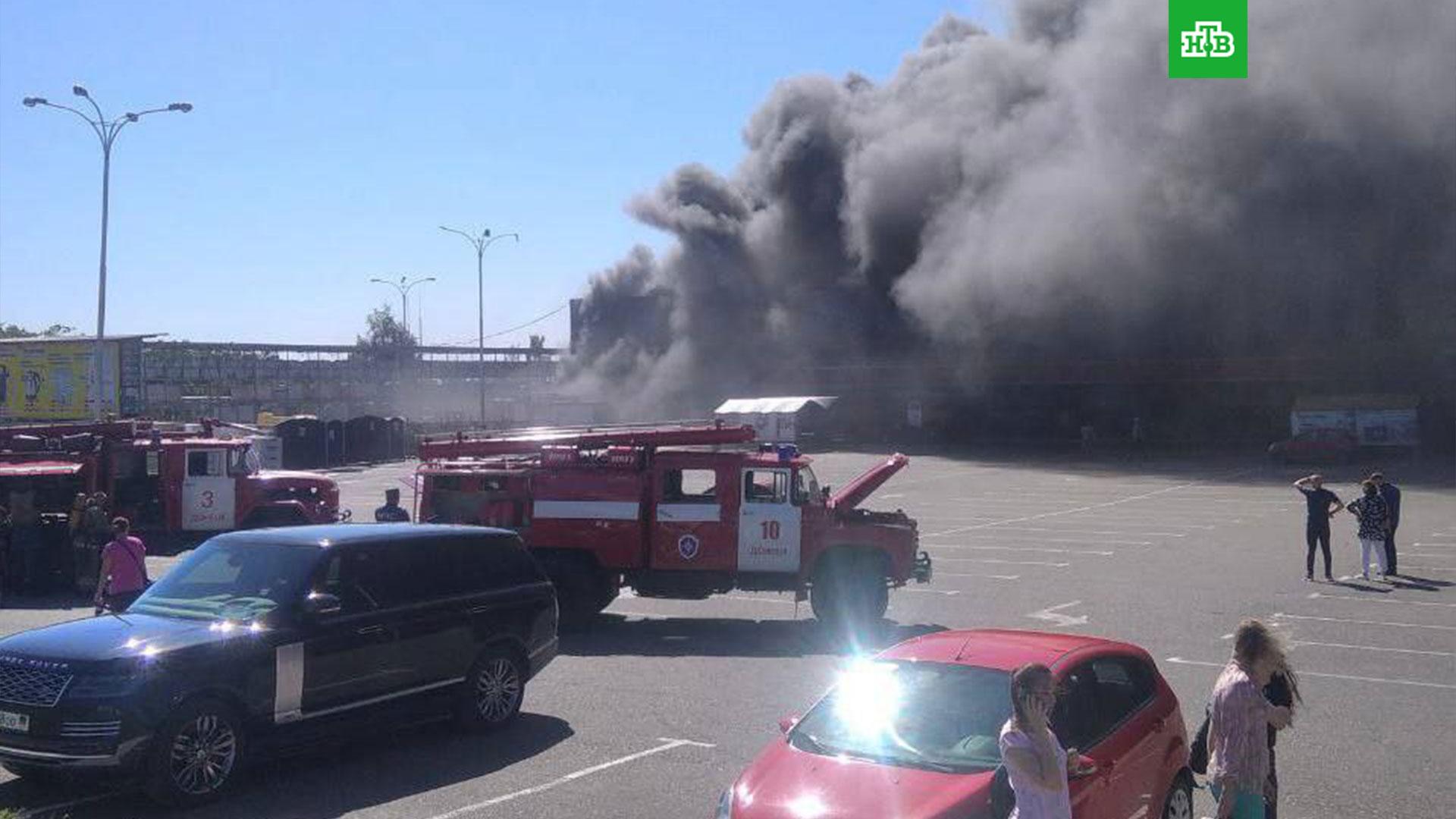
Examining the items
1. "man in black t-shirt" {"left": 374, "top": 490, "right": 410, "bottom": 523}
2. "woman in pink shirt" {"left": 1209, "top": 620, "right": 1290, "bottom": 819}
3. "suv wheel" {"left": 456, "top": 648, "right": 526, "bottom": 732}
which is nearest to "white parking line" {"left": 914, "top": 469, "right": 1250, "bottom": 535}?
"man in black t-shirt" {"left": 374, "top": 490, "right": 410, "bottom": 523}

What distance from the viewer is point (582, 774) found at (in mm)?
8805

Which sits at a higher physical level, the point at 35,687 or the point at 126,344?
the point at 126,344

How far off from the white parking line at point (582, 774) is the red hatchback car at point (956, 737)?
90.8 inches

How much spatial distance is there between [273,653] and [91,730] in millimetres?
1123

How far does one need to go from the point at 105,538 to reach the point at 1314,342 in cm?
5476

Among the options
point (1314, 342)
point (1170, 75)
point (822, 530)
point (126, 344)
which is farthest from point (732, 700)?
point (1314, 342)

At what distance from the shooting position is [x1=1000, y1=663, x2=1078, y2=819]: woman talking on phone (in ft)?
16.0

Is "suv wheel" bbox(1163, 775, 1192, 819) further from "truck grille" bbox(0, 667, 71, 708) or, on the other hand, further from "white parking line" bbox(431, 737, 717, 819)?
"truck grille" bbox(0, 667, 71, 708)

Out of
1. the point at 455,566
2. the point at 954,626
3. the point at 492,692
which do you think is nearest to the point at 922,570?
the point at 954,626

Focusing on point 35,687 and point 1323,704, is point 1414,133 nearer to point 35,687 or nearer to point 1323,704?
point 1323,704

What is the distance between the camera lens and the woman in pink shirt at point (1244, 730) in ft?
19.2

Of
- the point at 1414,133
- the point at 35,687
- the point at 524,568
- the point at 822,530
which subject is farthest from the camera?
the point at 1414,133

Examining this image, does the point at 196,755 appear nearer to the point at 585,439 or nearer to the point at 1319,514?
the point at 585,439

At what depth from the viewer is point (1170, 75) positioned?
57469 mm
